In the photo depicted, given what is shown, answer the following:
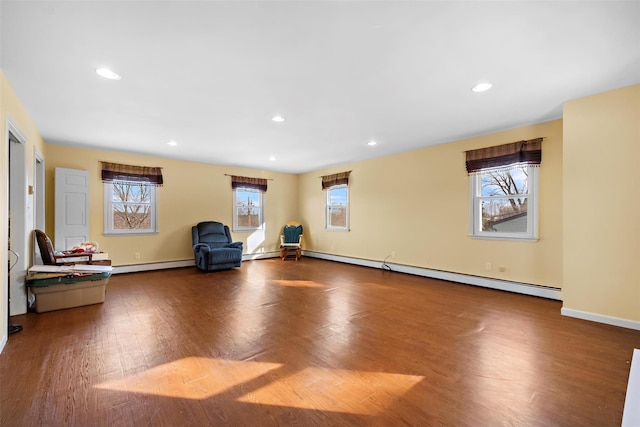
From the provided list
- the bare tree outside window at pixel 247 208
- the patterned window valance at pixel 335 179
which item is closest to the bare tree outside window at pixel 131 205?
the bare tree outside window at pixel 247 208

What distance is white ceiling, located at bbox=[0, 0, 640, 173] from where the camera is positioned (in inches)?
67.6

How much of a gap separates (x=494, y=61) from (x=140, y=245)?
6.33 m

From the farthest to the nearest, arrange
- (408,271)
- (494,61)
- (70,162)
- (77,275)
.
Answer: (408,271), (70,162), (77,275), (494,61)

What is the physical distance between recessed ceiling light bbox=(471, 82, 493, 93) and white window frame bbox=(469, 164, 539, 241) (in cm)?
188

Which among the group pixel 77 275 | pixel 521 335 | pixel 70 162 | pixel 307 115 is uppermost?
pixel 307 115

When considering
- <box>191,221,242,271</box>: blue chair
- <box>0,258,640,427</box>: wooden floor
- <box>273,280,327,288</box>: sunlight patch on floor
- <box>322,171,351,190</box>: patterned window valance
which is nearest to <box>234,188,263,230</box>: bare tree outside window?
<box>191,221,242,271</box>: blue chair

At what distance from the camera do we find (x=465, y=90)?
274 cm

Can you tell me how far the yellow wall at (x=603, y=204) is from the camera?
2.72 metres

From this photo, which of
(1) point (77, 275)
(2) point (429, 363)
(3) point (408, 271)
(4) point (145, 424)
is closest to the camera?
(4) point (145, 424)

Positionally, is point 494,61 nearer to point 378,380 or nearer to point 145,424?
point 378,380

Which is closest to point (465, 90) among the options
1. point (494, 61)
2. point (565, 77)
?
point (494, 61)

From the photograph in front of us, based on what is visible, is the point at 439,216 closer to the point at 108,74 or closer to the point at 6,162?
the point at 108,74

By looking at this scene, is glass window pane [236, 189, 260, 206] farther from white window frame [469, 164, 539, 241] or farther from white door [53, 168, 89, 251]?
white window frame [469, 164, 539, 241]

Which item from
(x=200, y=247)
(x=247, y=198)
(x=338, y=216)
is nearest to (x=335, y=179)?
(x=338, y=216)
